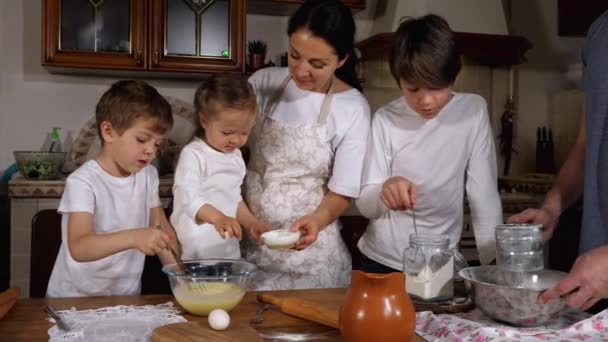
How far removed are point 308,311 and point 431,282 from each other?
26 cm

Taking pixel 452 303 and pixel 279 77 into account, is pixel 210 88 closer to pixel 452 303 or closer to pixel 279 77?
pixel 279 77

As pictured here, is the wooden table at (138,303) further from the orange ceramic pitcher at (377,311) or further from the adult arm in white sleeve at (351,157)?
the adult arm in white sleeve at (351,157)

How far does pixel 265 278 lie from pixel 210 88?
1.73 feet

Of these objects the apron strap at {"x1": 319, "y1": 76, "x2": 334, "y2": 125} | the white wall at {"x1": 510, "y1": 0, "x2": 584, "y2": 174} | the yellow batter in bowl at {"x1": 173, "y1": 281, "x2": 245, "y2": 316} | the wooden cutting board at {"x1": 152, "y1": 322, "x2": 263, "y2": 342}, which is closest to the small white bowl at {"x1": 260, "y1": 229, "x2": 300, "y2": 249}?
the yellow batter in bowl at {"x1": 173, "y1": 281, "x2": 245, "y2": 316}

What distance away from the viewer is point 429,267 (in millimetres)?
1191

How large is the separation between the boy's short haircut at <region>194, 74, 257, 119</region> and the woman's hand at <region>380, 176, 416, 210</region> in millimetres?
403

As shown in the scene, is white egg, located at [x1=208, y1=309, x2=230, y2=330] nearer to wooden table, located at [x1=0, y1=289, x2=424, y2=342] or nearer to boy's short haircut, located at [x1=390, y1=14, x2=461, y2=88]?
wooden table, located at [x1=0, y1=289, x2=424, y2=342]

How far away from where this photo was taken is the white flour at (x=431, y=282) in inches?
47.0

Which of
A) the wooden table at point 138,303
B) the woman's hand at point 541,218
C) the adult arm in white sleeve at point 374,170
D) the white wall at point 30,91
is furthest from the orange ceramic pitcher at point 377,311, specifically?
the white wall at point 30,91

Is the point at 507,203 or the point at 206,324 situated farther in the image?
the point at 507,203

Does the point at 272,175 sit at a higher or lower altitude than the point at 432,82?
lower

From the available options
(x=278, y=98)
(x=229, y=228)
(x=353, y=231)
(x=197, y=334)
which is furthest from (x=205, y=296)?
(x=353, y=231)

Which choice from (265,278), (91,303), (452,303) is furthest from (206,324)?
(265,278)

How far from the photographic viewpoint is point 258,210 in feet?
5.43
